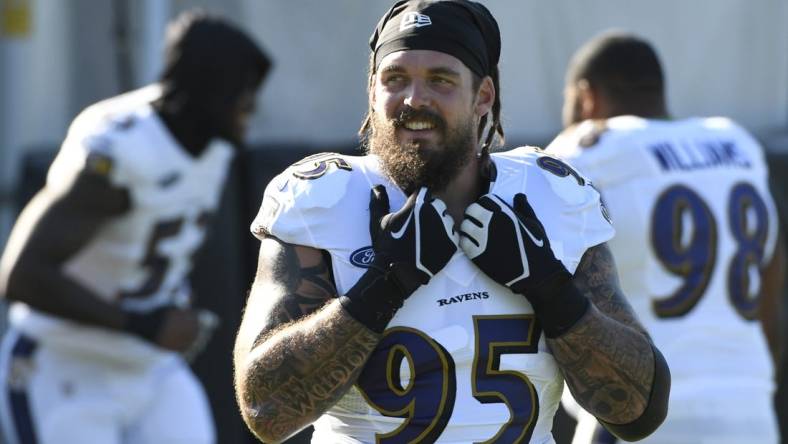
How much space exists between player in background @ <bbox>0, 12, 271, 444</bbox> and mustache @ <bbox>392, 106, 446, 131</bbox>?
265cm

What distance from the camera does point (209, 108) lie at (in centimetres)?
605

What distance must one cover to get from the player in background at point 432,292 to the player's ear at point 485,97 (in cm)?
6

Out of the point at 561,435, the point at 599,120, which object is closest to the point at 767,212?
the point at 599,120

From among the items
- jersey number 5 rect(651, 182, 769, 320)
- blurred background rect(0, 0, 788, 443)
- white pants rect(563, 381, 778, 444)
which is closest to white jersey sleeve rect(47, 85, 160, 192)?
blurred background rect(0, 0, 788, 443)

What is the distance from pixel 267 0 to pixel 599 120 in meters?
2.51

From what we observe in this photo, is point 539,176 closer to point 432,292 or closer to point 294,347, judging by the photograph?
point 432,292

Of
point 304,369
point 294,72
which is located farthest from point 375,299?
point 294,72

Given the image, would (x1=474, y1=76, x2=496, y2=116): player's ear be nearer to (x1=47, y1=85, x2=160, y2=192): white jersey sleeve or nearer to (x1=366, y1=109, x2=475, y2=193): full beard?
(x1=366, y1=109, x2=475, y2=193): full beard

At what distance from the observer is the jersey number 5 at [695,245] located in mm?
4922

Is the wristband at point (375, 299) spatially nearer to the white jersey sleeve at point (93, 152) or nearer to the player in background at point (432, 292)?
the player in background at point (432, 292)

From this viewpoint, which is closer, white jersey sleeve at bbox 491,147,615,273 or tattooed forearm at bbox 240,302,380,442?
tattooed forearm at bbox 240,302,380,442

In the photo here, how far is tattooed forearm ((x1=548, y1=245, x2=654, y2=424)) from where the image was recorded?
2939 mm

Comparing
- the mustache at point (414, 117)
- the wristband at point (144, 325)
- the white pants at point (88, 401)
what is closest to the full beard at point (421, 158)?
the mustache at point (414, 117)

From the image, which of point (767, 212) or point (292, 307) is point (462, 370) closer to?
point (292, 307)
